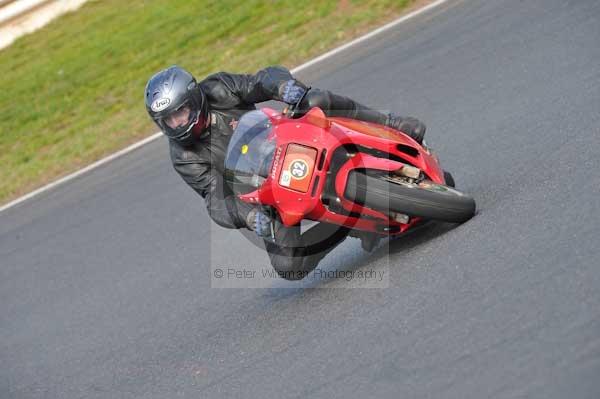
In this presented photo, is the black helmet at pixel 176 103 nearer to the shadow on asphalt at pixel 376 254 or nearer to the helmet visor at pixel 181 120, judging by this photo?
the helmet visor at pixel 181 120

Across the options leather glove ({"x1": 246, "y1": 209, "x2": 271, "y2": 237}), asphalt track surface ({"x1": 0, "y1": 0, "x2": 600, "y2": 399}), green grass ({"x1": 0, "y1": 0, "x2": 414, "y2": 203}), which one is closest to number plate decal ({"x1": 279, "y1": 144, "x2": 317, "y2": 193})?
leather glove ({"x1": 246, "y1": 209, "x2": 271, "y2": 237})

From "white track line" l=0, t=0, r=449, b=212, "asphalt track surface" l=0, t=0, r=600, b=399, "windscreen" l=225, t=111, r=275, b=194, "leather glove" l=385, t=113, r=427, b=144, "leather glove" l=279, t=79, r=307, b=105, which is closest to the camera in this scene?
"asphalt track surface" l=0, t=0, r=600, b=399

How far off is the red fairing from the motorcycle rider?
222 millimetres

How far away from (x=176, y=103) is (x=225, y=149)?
22.0 inches

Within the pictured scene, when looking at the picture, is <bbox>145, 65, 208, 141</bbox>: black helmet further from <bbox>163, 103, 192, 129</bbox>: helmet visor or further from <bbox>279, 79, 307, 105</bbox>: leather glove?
<bbox>279, 79, 307, 105</bbox>: leather glove

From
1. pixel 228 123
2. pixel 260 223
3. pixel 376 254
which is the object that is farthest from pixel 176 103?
pixel 376 254

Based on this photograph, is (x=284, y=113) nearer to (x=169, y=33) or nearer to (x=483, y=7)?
(x=483, y=7)

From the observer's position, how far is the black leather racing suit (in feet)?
18.9

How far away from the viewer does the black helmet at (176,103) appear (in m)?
5.67

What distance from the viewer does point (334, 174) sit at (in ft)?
16.9

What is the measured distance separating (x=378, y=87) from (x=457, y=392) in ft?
20.0

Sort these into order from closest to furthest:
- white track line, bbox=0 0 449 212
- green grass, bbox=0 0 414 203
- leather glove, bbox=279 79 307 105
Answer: leather glove, bbox=279 79 307 105 → white track line, bbox=0 0 449 212 → green grass, bbox=0 0 414 203

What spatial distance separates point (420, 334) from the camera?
174 inches

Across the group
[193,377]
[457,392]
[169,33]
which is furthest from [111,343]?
[169,33]
